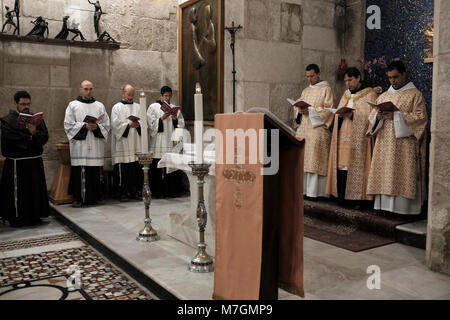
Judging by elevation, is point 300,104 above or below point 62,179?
above

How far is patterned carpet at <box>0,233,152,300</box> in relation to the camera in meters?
3.61

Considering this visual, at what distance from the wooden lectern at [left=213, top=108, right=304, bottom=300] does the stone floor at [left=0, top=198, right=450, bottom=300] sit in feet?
1.34

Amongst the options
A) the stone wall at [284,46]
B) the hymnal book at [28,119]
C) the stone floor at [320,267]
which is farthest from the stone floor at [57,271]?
the stone wall at [284,46]

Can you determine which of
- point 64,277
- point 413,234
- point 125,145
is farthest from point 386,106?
point 125,145

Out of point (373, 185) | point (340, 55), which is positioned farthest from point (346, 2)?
point (373, 185)

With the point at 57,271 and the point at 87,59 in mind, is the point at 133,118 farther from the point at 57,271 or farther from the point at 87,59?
the point at 57,271

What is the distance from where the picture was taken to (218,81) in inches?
271

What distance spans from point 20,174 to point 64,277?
235 cm

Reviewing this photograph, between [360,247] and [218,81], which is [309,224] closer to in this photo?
[360,247]

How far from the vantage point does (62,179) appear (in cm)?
687

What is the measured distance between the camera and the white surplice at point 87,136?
6707 mm

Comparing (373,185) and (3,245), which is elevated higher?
(373,185)

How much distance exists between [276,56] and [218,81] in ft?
3.06

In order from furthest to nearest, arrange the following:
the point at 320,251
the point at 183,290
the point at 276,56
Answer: the point at 276,56
the point at 320,251
the point at 183,290
